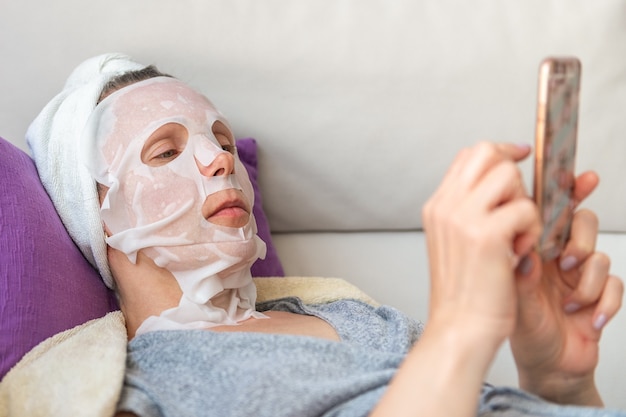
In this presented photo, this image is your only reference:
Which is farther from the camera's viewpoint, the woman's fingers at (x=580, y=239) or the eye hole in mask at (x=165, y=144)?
the eye hole in mask at (x=165, y=144)

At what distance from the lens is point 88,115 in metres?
1.29

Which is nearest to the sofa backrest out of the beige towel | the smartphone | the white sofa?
the white sofa

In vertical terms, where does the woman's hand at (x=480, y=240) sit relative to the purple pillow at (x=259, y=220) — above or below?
above

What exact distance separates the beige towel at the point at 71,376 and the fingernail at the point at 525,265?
530mm

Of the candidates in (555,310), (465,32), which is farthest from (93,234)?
(465,32)

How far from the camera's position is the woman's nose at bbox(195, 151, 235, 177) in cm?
123

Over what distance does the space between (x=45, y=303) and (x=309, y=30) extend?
761mm

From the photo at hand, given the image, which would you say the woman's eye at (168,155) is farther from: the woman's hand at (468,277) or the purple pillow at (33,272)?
the woman's hand at (468,277)

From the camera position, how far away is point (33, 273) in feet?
3.88

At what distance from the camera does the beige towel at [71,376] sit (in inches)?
39.4

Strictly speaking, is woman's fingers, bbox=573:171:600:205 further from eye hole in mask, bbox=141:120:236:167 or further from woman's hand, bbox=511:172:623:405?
eye hole in mask, bbox=141:120:236:167

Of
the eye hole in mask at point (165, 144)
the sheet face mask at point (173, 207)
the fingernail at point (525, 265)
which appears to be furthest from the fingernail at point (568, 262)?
the eye hole in mask at point (165, 144)

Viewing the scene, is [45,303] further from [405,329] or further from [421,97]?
[421,97]

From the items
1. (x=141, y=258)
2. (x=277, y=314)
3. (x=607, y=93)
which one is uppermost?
(x=607, y=93)
